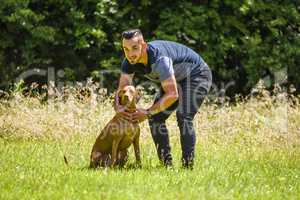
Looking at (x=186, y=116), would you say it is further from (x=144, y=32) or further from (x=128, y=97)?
(x=144, y=32)

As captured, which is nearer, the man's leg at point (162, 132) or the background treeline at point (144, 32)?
the man's leg at point (162, 132)

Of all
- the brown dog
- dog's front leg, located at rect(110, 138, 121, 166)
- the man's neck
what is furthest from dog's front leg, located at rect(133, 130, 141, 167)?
the man's neck

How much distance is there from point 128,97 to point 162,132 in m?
0.77

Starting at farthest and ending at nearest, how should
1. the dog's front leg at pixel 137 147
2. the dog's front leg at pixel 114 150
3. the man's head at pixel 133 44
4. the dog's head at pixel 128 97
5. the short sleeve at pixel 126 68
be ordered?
the short sleeve at pixel 126 68, the dog's front leg at pixel 137 147, the dog's front leg at pixel 114 150, the dog's head at pixel 128 97, the man's head at pixel 133 44

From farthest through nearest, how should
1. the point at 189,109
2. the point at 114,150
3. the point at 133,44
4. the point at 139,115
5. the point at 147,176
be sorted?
the point at 189,109
the point at 114,150
the point at 139,115
the point at 133,44
the point at 147,176

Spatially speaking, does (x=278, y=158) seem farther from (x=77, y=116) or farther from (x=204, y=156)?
(x=77, y=116)

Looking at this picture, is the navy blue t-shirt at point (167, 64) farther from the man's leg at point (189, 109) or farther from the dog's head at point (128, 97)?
the dog's head at point (128, 97)

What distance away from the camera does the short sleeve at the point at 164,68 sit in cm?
631

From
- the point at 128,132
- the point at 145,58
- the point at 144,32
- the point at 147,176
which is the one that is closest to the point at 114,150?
the point at 128,132

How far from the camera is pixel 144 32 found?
12602mm

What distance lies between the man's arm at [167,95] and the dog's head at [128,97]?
0.72 ft

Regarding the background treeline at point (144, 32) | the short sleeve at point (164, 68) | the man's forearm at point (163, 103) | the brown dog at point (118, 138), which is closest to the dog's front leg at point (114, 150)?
the brown dog at point (118, 138)

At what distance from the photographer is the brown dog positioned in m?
6.48

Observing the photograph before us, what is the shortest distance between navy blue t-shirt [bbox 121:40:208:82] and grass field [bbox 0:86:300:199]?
3.43 ft
